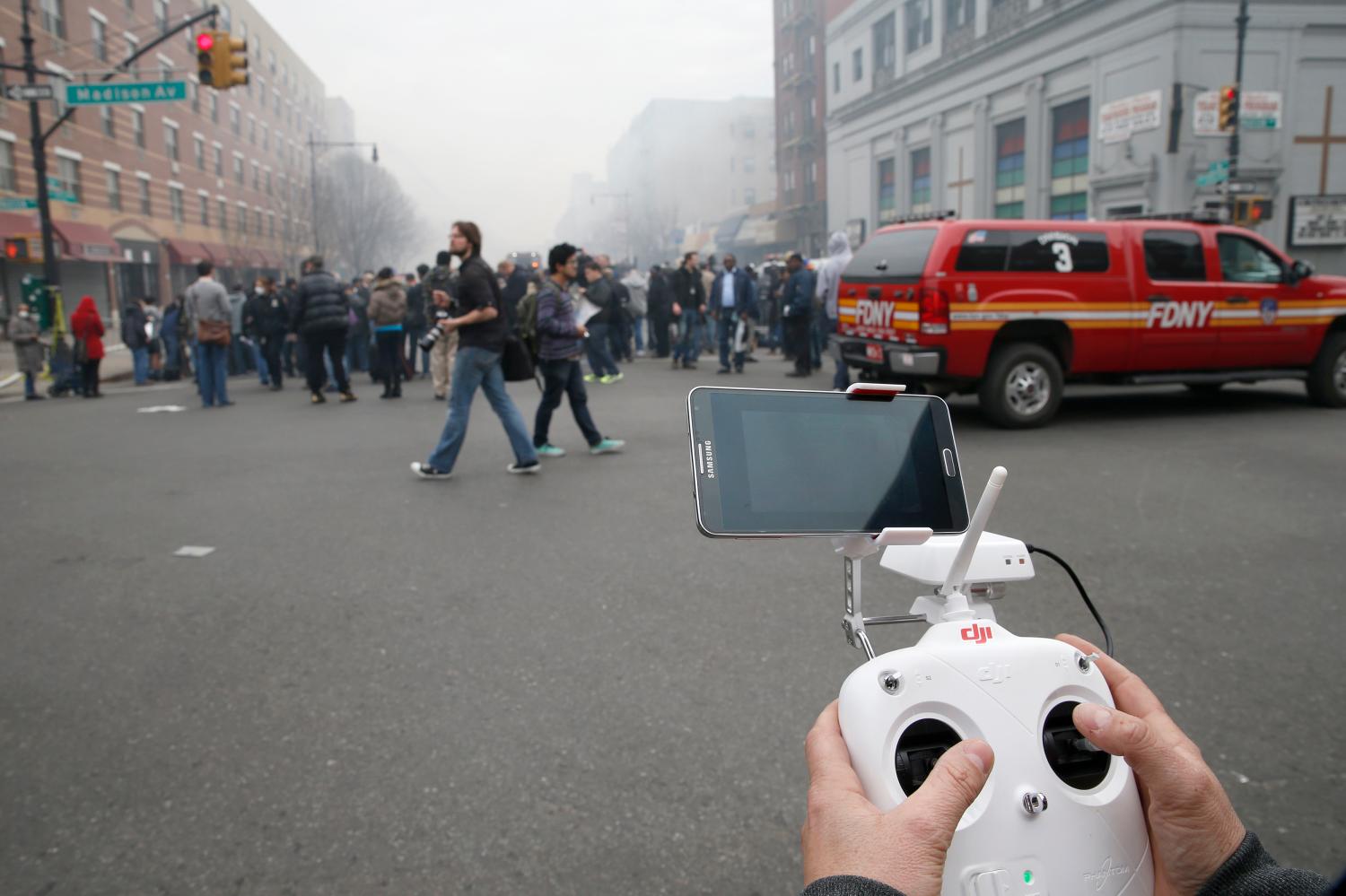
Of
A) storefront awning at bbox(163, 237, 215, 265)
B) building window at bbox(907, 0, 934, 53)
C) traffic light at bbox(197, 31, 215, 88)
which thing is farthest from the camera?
storefront awning at bbox(163, 237, 215, 265)

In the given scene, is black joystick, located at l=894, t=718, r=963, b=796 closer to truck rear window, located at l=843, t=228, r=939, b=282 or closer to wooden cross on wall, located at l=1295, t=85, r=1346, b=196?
truck rear window, located at l=843, t=228, r=939, b=282

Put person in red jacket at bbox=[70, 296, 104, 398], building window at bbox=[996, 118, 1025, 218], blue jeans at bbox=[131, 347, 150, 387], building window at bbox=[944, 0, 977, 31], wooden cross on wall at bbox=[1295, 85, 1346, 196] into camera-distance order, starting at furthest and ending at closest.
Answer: building window at bbox=[944, 0, 977, 31] → building window at bbox=[996, 118, 1025, 218] → wooden cross on wall at bbox=[1295, 85, 1346, 196] → blue jeans at bbox=[131, 347, 150, 387] → person in red jacket at bbox=[70, 296, 104, 398]

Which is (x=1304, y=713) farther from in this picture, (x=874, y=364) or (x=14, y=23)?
(x=14, y=23)

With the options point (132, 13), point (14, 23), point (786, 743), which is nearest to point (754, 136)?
point (132, 13)

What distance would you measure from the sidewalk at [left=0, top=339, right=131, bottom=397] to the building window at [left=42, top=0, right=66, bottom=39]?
38.0ft

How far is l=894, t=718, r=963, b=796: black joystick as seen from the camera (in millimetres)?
1159

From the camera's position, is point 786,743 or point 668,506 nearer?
point 786,743

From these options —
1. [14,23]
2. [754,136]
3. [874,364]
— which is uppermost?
[754,136]

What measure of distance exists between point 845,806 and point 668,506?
18.1ft

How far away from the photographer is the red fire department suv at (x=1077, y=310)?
9.02 m

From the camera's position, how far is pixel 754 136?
364 ft

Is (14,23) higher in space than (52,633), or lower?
higher

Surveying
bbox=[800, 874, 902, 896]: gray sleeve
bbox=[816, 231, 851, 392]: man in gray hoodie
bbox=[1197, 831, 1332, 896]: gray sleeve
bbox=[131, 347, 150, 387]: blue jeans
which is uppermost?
bbox=[816, 231, 851, 392]: man in gray hoodie

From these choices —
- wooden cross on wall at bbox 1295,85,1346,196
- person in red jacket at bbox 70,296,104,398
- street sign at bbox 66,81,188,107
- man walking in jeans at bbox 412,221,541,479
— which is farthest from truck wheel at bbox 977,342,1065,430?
wooden cross on wall at bbox 1295,85,1346,196
